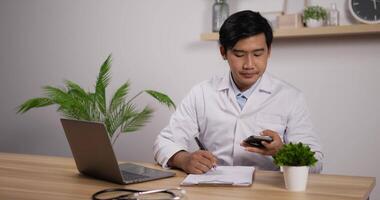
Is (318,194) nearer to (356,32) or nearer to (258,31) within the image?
(258,31)

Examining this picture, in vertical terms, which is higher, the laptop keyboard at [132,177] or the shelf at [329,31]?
the shelf at [329,31]

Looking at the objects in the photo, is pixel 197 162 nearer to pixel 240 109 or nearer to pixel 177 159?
pixel 177 159

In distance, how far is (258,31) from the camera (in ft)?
7.04

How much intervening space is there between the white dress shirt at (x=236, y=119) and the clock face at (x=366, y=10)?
34.5 inches

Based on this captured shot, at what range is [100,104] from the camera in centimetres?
340

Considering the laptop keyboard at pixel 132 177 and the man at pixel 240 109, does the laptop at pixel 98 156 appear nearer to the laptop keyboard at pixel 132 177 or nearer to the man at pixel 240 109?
the laptop keyboard at pixel 132 177

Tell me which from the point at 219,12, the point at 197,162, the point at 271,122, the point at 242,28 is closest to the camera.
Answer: the point at 197,162

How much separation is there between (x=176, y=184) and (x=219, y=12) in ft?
6.03

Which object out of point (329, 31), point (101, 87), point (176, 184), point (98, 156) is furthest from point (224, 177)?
point (101, 87)

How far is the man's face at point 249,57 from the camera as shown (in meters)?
2.14

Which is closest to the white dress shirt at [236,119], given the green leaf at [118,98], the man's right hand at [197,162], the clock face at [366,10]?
the man's right hand at [197,162]

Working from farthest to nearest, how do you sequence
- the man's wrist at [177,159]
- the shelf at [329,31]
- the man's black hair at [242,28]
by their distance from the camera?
the shelf at [329,31] < the man's black hair at [242,28] < the man's wrist at [177,159]

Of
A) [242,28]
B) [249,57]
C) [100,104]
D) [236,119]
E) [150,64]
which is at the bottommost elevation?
[100,104]

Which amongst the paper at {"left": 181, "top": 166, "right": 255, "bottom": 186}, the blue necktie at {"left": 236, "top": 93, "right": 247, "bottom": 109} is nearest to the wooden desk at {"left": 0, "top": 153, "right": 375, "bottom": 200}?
the paper at {"left": 181, "top": 166, "right": 255, "bottom": 186}
